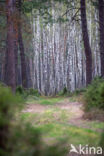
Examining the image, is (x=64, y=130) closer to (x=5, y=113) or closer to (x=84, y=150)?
(x=84, y=150)

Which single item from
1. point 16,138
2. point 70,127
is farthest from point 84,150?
point 16,138

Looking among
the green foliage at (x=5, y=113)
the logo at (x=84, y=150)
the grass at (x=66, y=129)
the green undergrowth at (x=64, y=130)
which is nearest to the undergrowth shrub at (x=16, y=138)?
the green foliage at (x=5, y=113)

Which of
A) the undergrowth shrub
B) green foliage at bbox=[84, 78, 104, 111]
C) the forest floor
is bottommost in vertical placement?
the forest floor

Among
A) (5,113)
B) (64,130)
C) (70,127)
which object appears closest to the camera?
(5,113)

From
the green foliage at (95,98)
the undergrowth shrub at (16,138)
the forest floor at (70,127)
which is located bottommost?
the forest floor at (70,127)

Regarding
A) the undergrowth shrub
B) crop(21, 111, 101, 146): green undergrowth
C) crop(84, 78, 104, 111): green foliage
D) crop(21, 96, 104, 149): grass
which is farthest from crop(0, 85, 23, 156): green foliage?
crop(84, 78, 104, 111): green foliage

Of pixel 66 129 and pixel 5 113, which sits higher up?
pixel 5 113

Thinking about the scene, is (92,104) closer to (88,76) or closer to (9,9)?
(9,9)

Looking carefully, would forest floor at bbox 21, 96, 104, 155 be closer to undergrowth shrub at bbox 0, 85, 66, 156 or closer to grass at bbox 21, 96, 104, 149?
grass at bbox 21, 96, 104, 149

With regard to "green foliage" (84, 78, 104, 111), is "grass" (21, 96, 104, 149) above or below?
below

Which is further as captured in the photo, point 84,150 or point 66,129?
point 66,129

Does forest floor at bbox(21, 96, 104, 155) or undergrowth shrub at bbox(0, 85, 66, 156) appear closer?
undergrowth shrub at bbox(0, 85, 66, 156)

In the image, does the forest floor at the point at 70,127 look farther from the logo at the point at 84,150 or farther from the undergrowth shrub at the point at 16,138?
the undergrowth shrub at the point at 16,138

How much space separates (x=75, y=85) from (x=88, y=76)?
1656 centimetres
